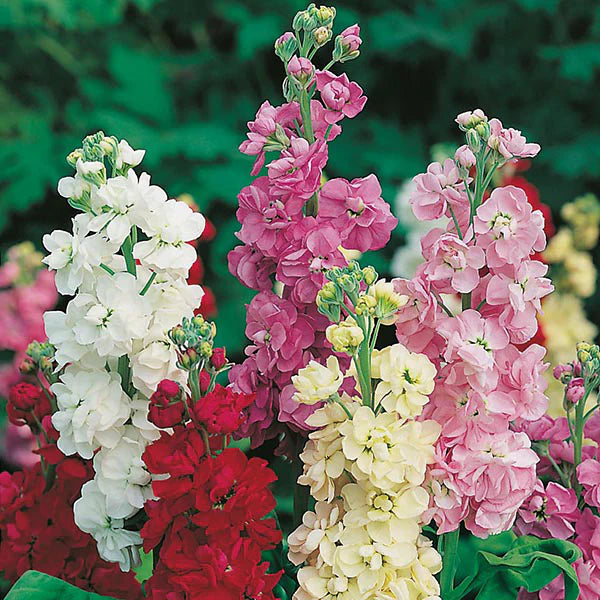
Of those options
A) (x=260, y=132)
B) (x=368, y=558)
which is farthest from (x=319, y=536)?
(x=260, y=132)

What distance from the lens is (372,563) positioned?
75 centimetres

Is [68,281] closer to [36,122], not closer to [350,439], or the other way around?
[350,439]

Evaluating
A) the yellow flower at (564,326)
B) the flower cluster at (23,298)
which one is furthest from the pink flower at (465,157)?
the flower cluster at (23,298)

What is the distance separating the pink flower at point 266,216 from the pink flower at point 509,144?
18cm

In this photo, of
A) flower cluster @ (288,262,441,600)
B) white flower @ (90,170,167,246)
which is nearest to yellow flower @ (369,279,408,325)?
flower cluster @ (288,262,441,600)

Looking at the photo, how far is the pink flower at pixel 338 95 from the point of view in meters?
0.85

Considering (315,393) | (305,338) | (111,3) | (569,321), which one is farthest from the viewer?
(111,3)

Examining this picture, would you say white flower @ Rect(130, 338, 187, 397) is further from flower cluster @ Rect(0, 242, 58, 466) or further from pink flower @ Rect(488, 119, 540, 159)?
flower cluster @ Rect(0, 242, 58, 466)

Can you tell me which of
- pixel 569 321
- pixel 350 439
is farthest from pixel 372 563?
pixel 569 321

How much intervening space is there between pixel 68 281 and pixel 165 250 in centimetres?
9

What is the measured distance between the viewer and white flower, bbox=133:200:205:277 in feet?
2.65

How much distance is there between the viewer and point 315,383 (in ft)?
2.43

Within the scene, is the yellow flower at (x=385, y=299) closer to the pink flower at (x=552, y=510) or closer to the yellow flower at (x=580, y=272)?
the pink flower at (x=552, y=510)

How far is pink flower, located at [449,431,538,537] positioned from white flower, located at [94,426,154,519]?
265mm
